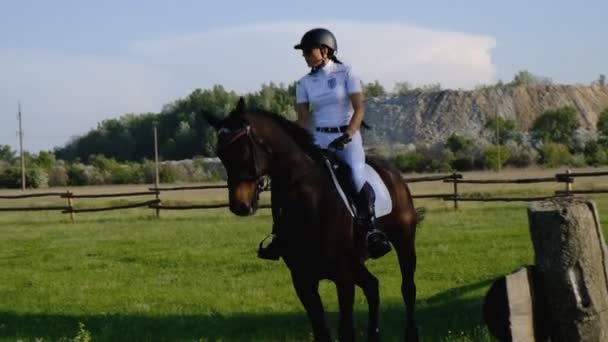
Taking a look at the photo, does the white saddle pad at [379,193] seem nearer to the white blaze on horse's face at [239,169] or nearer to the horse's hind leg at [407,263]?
the horse's hind leg at [407,263]

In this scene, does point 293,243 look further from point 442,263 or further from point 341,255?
point 442,263

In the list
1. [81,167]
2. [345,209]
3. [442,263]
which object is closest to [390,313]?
[345,209]

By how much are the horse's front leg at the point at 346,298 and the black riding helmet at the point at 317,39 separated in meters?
1.70

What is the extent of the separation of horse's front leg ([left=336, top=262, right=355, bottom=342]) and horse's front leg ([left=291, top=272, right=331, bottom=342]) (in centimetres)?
17

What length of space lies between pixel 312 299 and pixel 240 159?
49.7 inches

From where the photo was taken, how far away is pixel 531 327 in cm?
347

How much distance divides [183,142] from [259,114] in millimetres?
99713

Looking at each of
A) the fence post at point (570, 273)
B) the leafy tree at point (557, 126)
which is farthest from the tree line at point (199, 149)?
the fence post at point (570, 273)

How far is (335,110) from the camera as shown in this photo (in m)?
7.00

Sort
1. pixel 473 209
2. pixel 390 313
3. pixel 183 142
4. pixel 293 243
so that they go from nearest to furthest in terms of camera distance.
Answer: pixel 293 243, pixel 390 313, pixel 473 209, pixel 183 142

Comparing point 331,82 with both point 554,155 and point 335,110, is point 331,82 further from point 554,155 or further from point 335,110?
point 554,155

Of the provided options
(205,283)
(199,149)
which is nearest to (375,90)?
(199,149)

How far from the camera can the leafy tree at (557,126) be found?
9125 centimetres

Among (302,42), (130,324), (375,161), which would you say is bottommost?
(130,324)
